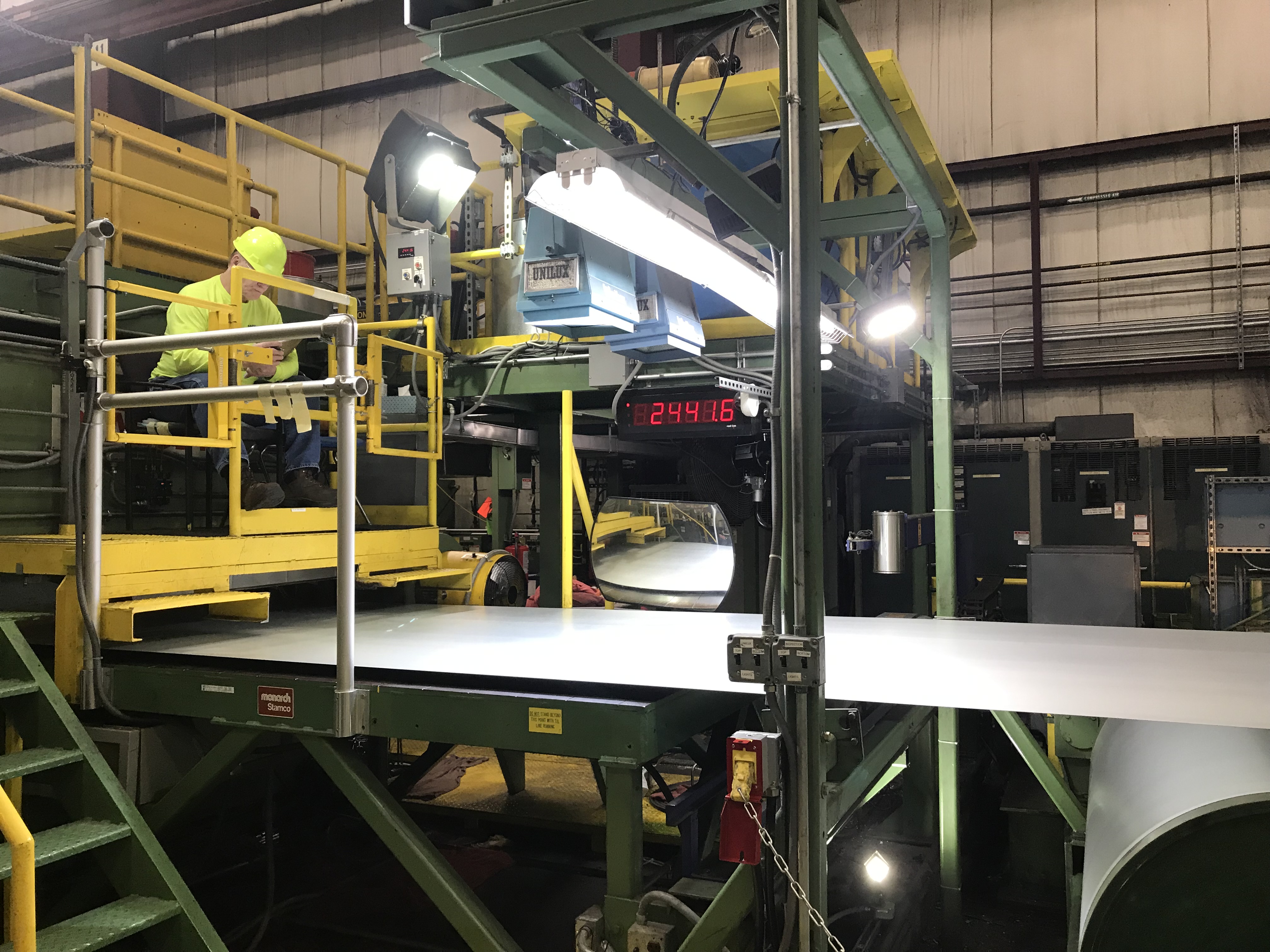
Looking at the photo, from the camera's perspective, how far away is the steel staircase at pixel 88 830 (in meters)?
2.76

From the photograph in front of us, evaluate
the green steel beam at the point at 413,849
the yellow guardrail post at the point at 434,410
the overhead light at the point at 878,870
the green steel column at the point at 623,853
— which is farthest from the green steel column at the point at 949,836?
the yellow guardrail post at the point at 434,410

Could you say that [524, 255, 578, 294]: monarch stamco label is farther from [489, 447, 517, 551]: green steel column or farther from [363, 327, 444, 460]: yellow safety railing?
[489, 447, 517, 551]: green steel column

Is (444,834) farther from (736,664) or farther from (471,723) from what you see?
(736,664)

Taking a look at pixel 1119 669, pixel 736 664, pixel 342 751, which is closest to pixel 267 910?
pixel 342 751

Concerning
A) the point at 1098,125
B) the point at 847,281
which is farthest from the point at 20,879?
the point at 1098,125


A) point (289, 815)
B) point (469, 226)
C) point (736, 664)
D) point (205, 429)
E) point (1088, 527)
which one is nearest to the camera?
point (736, 664)

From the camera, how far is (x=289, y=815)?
5.78 metres

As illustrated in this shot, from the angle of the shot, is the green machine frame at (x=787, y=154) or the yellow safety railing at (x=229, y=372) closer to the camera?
the green machine frame at (x=787, y=154)

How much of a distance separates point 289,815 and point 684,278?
425cm

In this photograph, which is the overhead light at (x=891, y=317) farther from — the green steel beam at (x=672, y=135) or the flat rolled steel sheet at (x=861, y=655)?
the green steel beam at (x=672, y=135)

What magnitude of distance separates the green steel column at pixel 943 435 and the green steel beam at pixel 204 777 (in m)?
3.29

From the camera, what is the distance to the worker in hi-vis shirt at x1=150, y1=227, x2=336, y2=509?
14.9 ft

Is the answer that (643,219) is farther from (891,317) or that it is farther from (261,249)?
(261,249)

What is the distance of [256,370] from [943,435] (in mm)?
3601
